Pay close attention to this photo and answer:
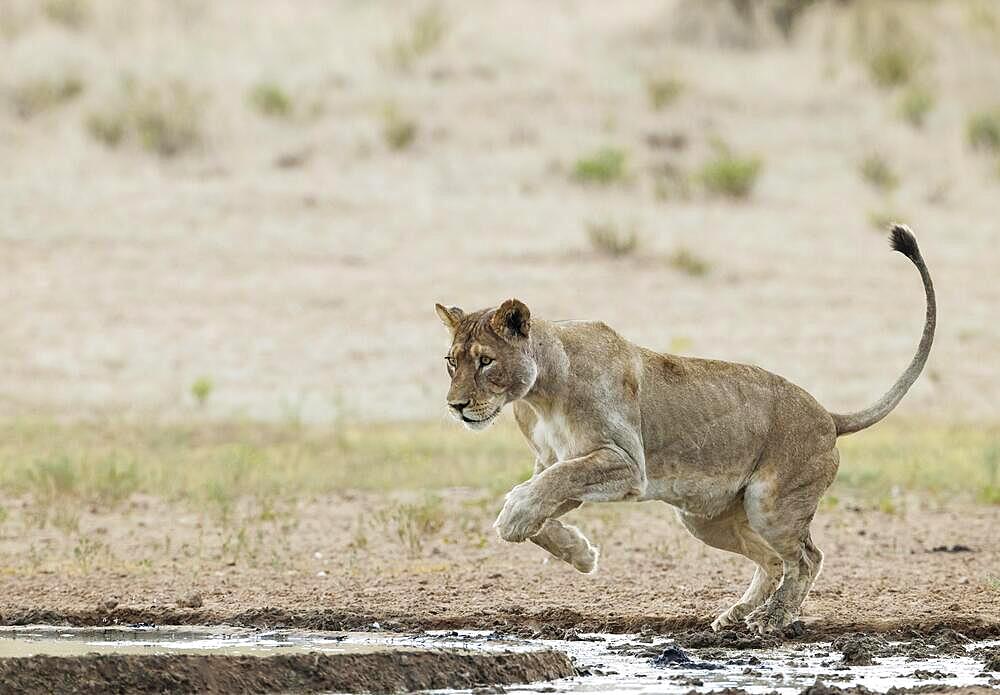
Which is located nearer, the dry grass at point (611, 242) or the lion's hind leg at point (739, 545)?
the lion's hind leg at point (739, 545)

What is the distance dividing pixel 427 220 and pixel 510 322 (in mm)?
14719

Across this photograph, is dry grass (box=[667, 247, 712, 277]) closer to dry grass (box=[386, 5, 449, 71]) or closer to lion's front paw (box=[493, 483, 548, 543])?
dry grass (box=[386, 5, 449, 71])

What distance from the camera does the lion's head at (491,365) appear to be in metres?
7.41

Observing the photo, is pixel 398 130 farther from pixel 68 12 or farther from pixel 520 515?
pixel 520 515

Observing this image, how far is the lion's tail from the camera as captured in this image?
8539mm

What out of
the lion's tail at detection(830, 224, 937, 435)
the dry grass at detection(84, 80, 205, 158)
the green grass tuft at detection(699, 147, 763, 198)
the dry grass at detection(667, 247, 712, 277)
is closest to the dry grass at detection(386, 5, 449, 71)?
the dry grass at detection(84, 80, 205, 158)

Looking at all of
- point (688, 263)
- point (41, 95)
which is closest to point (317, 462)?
point (688, 263)

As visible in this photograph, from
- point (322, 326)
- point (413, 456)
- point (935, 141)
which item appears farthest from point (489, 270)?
point (935, 141)

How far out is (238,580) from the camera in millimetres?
9859

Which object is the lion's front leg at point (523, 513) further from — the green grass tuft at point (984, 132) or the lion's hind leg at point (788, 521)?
the green grass tuft at point (984, 132)

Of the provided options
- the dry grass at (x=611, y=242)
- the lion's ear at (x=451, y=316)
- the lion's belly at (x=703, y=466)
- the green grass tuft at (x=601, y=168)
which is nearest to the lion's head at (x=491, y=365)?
the lion's ear at (x=451, y=316)

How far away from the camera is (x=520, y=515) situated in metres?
7.33

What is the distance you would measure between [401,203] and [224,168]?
2491mm

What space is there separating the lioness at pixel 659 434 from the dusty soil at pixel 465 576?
0.53m
